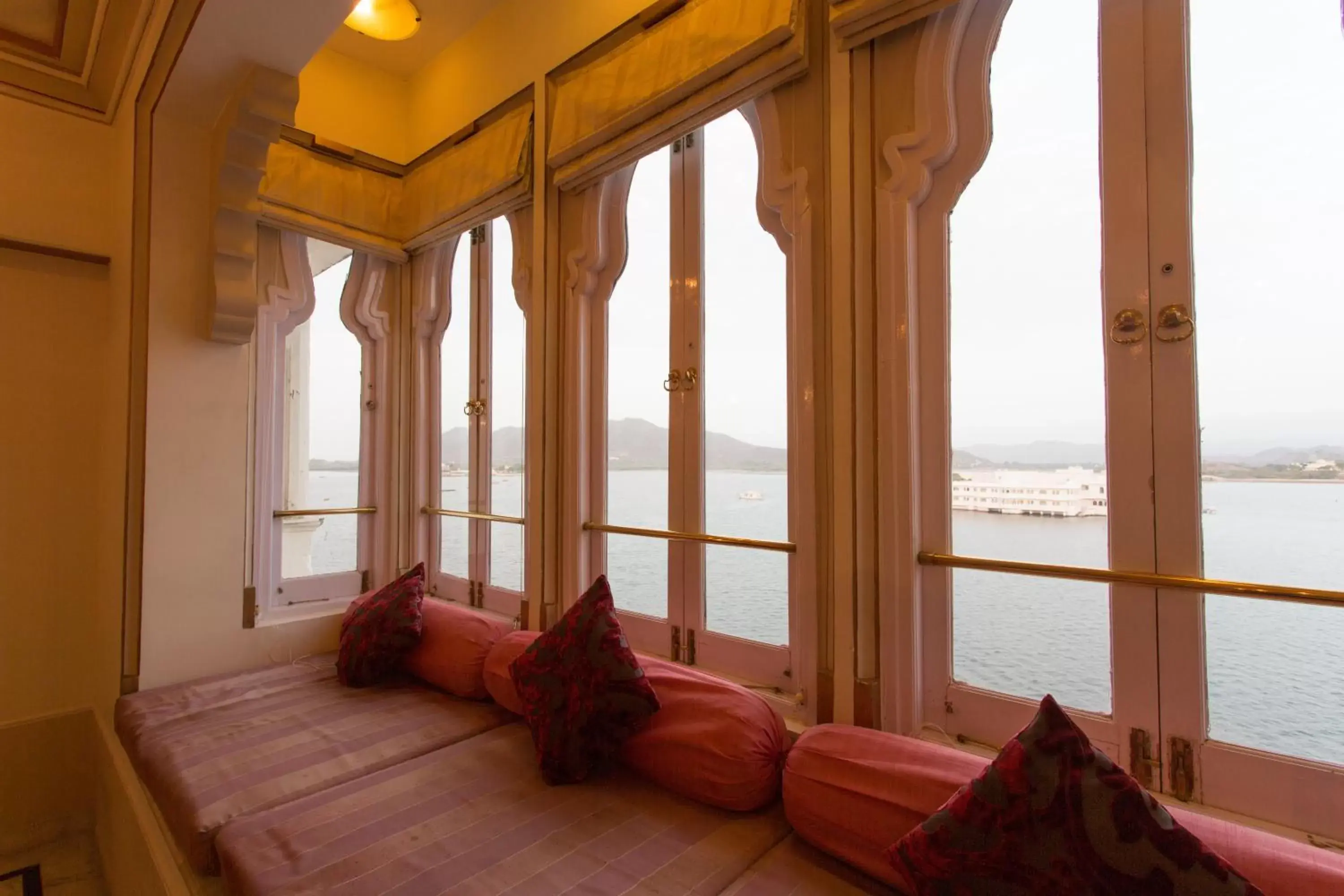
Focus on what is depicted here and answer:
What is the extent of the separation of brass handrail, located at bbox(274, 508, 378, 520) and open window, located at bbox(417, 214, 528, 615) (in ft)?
1.02

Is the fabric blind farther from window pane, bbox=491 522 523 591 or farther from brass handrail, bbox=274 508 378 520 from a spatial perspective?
window pane, bbox=491 522 523 591

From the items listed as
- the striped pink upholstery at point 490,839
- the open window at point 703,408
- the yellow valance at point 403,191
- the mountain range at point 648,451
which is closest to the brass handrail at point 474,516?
the mountain range at point 648,451

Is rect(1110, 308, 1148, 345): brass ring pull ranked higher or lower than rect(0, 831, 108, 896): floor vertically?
higher

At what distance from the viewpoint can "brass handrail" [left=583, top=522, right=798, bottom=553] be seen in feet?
6.23

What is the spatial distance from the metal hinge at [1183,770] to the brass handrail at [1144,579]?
32 cm

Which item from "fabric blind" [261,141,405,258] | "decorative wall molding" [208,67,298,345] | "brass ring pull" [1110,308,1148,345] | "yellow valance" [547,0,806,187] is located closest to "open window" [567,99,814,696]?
"yellow valance" [547,0,806,187]

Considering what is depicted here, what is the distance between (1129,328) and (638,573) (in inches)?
66.1

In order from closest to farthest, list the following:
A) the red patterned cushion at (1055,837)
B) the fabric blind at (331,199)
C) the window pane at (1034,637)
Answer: the red patterned cushion at (1055,837) → the window pane at (1034,637) → the fabric blind at (331,199)

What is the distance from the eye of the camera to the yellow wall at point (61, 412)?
2.44m

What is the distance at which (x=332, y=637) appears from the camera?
2949 mm

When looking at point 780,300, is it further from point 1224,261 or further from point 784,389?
point 1224,261

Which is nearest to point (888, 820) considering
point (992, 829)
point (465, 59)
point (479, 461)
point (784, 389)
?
point (992, 829)

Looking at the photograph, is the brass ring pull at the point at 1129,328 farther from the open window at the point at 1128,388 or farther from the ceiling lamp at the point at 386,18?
the ceiling lamp at the point at 386,18

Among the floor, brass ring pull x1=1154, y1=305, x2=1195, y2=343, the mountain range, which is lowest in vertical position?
the floor
